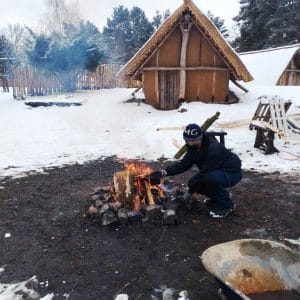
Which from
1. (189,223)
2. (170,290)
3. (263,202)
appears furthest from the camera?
(263,202)

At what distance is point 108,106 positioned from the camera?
606 inches

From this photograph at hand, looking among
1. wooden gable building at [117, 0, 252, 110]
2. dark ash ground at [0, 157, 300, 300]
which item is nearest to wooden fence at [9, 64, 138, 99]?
wooden gable building at [117, 0, 252, 110]

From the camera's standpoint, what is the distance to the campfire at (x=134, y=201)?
4.76 m

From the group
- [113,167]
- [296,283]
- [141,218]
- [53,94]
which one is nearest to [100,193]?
[141,218]

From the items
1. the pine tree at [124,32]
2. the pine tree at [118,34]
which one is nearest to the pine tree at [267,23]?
the pine tree at [124,32]

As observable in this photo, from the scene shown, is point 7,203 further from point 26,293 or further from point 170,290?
point 170,290

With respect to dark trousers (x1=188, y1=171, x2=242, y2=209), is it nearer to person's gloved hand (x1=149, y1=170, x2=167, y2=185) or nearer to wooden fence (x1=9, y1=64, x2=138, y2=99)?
person's gloved hand (x1=149, y1=170, x2=167, y2=185)

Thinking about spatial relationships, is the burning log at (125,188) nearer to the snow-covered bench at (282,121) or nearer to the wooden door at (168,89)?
the snow-covered bench at (282,121)

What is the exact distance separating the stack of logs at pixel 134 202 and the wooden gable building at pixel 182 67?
9.90 m

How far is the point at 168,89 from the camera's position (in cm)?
1517

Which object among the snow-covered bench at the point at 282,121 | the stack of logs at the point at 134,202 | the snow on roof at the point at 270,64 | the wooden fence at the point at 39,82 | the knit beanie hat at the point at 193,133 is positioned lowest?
the stack of logs at the point at 134,202

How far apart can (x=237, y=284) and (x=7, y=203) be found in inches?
166

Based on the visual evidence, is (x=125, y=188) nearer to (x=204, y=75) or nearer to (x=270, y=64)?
(x=204, y=75)

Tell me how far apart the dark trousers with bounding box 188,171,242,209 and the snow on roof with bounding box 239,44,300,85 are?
19167 millimetres
